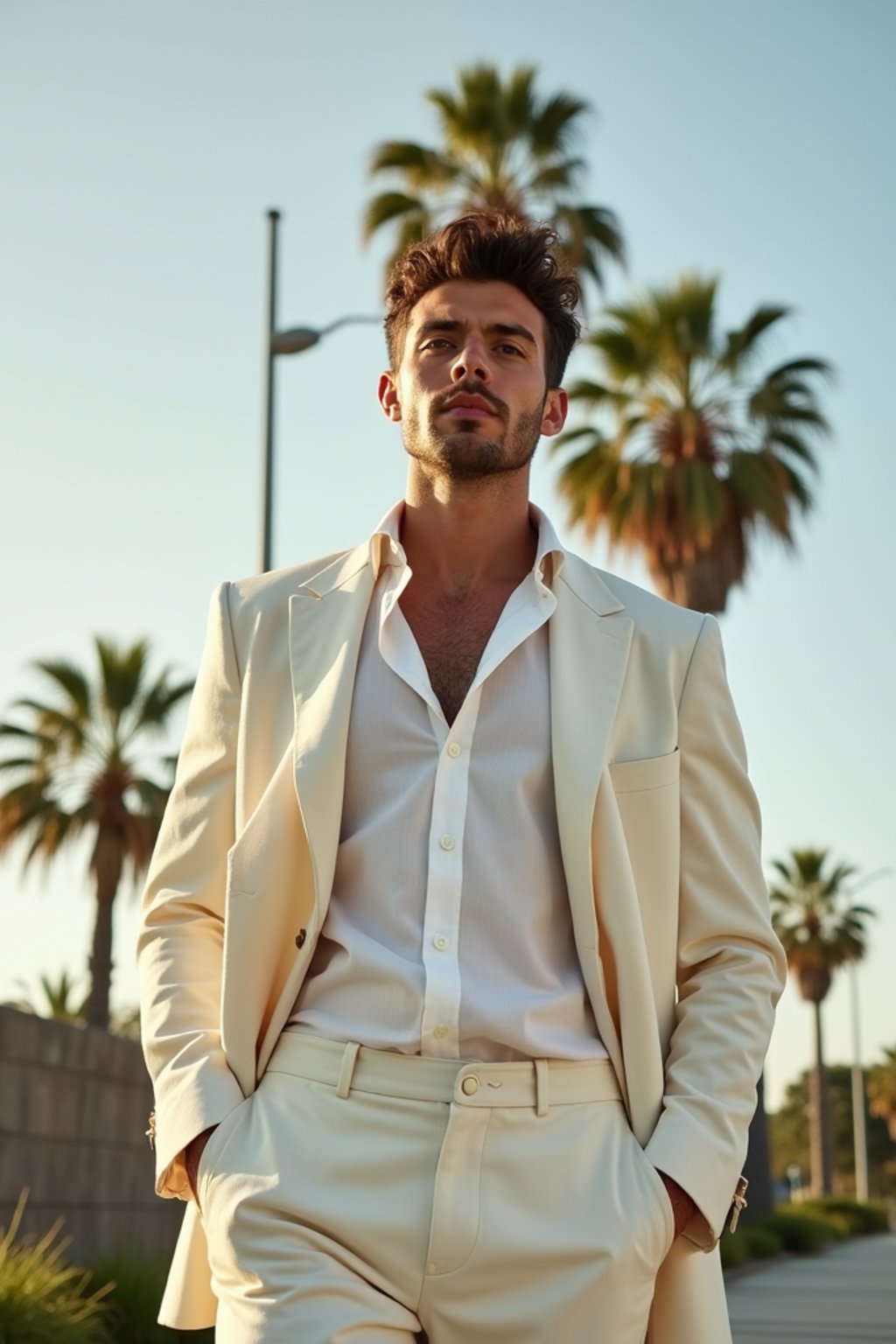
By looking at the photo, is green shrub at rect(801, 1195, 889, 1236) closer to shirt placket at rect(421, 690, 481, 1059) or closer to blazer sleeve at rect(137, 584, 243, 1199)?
blazer sleeve at rect(137, 584, 243, 1199)

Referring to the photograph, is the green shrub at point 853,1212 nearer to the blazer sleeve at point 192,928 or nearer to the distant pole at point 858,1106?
the distant pole at point 858,1106

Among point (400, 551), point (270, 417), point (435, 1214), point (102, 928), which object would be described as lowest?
point (435, 1214)

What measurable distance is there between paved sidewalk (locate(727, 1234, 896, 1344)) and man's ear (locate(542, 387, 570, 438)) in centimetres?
1106

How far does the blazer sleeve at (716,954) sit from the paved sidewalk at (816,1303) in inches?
432

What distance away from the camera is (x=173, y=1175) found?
3406mm

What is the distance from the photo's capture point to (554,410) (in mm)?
4078

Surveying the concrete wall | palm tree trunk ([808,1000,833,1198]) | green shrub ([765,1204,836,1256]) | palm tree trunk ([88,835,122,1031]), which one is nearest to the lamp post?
the concrete wall

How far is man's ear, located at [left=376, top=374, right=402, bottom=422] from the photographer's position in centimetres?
409

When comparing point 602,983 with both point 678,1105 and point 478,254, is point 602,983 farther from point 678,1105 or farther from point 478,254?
point 478,254

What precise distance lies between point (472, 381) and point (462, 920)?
1121 millimetres

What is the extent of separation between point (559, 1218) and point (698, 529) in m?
21.8

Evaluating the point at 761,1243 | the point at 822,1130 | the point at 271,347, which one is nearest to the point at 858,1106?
the point at 822,1130

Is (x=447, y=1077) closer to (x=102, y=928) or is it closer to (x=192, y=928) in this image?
(x=192, y=928)

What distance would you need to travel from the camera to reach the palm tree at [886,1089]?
8200 cm
